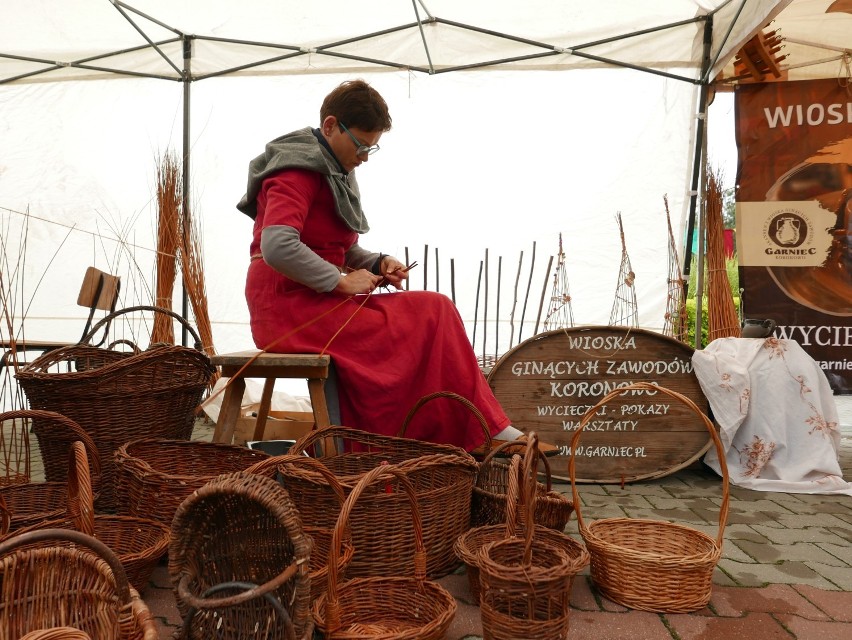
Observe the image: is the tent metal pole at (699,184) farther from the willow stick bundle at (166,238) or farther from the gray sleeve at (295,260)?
the willow stick bundle at (166,238)

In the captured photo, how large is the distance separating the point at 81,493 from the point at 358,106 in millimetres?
1422

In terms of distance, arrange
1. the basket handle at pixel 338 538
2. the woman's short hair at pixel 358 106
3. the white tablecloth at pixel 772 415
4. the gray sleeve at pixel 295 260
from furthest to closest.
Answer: the white tablecloth at pixel 772 415 < the woman's short hair at pixel 358 106 < the gray sleeve at pixel 295 260 < the basket handle at pixel 338 538

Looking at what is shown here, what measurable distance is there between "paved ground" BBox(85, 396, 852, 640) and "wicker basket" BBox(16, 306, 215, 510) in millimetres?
567

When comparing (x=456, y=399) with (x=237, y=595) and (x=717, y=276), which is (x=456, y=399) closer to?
(x=237, y=595)

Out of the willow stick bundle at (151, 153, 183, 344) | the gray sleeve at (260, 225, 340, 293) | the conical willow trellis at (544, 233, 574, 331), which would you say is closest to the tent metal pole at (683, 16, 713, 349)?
the conical willow trellis at (544, 233, 574, 331)

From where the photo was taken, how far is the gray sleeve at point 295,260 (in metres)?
2.15

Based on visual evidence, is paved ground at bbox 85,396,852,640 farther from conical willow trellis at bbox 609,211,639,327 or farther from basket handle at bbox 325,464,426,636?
conical willow trellis at bbox 609,211,639,327

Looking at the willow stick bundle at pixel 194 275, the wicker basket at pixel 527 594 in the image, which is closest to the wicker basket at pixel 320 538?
the wicker basket at pixel 527 594

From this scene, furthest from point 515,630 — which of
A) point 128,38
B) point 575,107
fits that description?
point 128,38

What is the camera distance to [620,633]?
1.57 m

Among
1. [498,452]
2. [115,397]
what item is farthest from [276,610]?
[115,397]

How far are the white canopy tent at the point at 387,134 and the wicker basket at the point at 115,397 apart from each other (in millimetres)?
2112

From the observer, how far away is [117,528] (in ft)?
6.08

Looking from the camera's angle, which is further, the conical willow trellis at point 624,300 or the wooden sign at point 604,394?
the conical willow trellis at point 624,300
